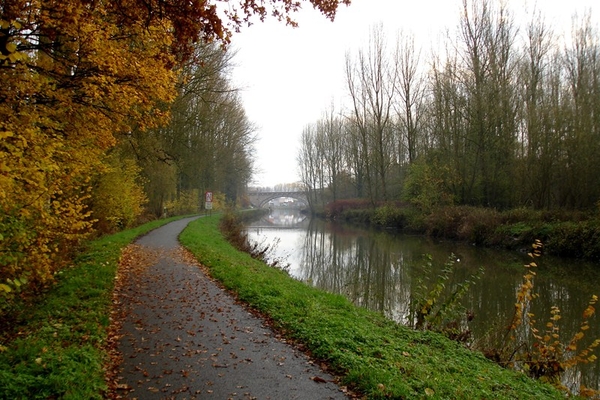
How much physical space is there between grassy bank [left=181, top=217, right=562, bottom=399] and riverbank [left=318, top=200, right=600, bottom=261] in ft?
45.1

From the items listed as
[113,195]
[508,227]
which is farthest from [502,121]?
[113,195]

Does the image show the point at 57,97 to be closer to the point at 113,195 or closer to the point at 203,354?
the point at 203,354

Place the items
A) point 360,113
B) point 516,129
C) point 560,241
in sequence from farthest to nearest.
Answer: point 360,113 < point 516,129 < point 560,241

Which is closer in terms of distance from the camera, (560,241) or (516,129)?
(560,241)

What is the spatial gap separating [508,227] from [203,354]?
19.8 metres

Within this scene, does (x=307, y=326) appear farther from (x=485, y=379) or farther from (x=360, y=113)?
(x=360, y=113)

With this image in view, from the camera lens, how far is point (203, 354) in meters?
4.92

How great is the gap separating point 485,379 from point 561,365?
1.63 metres

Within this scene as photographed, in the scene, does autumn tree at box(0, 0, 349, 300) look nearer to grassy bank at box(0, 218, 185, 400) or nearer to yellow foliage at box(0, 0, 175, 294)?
yellow foliage at box(0, 0, 175, 294)

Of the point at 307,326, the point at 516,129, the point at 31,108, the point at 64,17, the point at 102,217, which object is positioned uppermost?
the point at 516,129

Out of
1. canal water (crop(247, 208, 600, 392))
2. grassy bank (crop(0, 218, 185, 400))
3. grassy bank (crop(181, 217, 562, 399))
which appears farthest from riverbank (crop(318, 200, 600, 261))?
grassy bank (crop(0, 218, 185, 400))

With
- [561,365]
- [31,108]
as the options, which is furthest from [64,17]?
[561,365]

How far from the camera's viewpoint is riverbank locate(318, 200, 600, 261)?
16703 mm

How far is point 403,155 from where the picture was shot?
42.7 m
